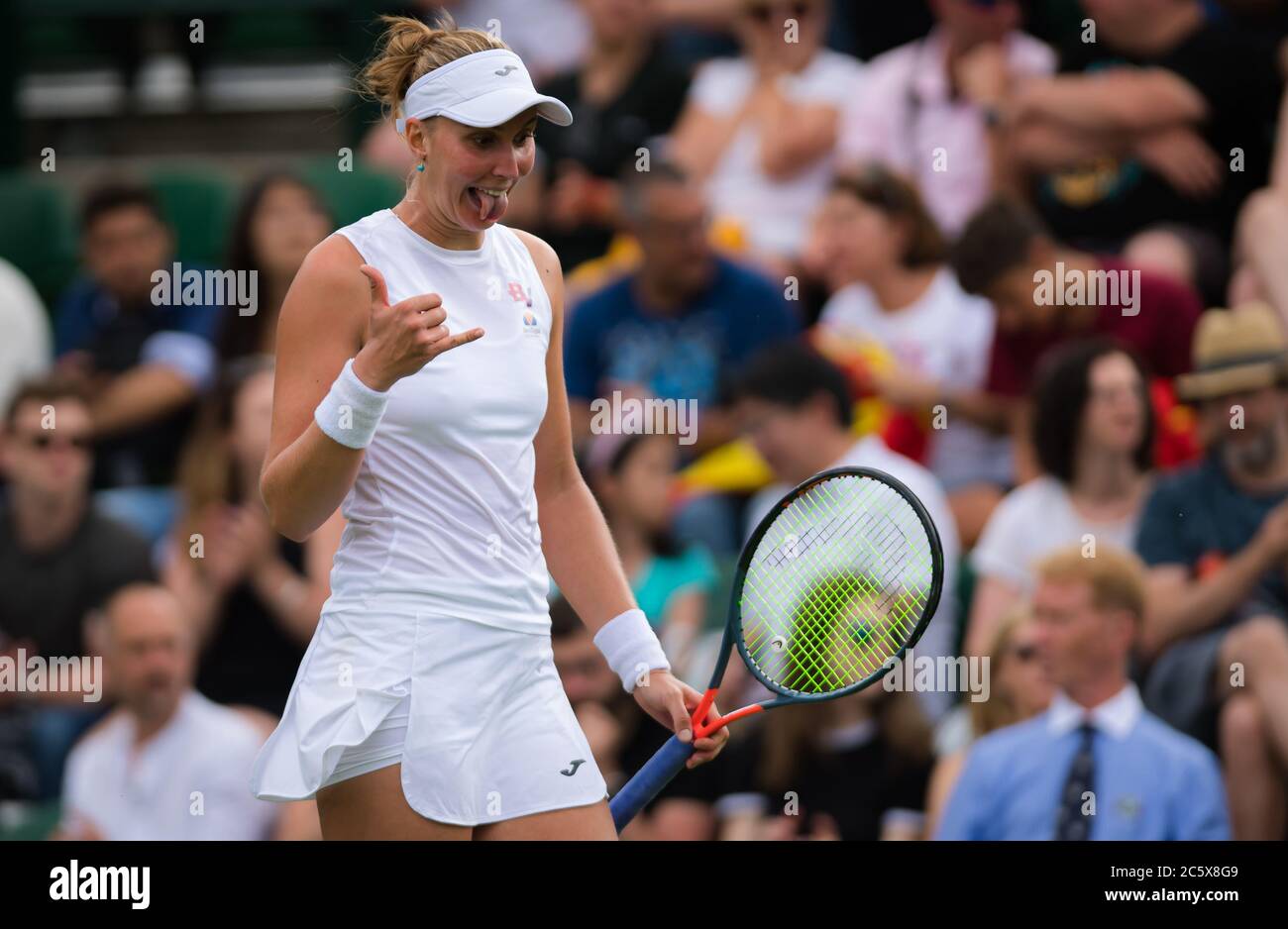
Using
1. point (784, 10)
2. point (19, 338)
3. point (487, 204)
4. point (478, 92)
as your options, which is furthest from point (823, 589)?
point (19, 338)

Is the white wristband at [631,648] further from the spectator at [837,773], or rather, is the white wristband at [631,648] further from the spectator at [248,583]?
the spectator at [248,583]

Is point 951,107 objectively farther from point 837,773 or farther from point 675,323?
point 837,773

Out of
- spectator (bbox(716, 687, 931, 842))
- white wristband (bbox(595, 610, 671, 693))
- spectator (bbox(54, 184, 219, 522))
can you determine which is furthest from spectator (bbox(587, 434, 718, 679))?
white wristband (bbox(595, 610, 671, 693))

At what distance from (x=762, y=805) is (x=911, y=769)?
380 mm

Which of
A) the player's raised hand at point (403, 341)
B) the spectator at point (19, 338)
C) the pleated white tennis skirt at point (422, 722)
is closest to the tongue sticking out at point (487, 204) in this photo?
the player's raised hand at point (403, 341)

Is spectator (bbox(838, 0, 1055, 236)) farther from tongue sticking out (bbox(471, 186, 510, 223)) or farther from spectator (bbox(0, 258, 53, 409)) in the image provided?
tongue sticking out (bbox(471, 186, 510, 223))

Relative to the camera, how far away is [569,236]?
21.4ft

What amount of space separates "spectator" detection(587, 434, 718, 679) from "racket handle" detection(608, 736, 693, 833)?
87.5 inches

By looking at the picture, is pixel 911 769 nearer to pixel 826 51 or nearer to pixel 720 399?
pixel 720 399

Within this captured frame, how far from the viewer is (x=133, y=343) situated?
6238 mm

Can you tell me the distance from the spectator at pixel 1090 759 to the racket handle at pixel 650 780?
197cm

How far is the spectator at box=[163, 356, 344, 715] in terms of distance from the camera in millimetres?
5562
